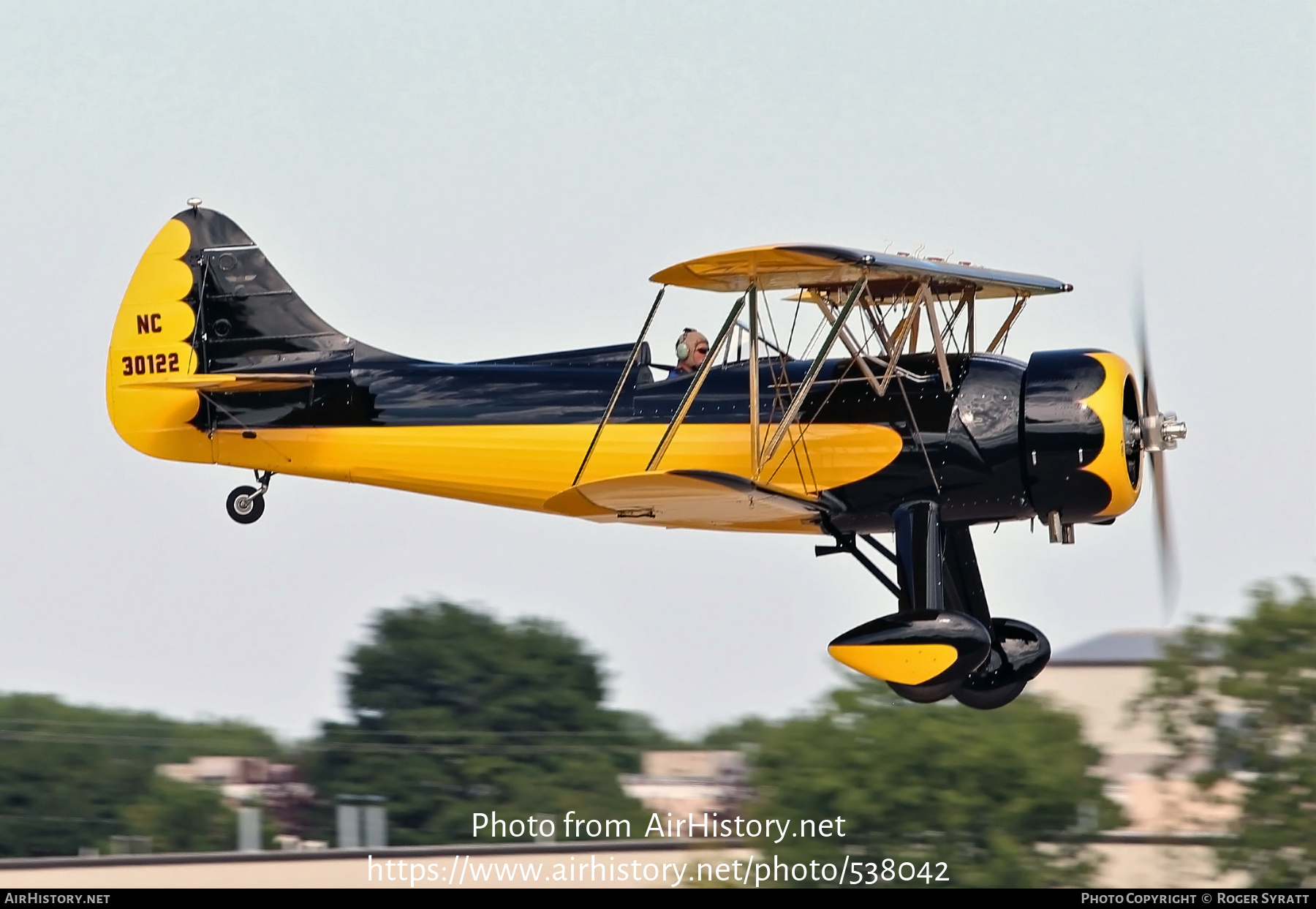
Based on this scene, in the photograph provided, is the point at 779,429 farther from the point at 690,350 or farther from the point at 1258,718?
the point at 1258,718

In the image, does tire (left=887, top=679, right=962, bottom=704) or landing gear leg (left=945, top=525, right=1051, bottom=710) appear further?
landing gear leg (left=945, top=525, right=1051, bottom=710)

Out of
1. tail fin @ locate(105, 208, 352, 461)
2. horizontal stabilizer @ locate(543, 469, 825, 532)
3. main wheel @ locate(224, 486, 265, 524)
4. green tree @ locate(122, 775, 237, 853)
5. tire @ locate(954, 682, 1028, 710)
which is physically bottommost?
green tree @ locate(122, 775, 237, 853)

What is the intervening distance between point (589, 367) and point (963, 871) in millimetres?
15519

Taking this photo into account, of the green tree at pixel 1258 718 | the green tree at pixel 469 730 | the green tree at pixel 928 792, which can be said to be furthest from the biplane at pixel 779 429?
the green tree at pixel 469 730

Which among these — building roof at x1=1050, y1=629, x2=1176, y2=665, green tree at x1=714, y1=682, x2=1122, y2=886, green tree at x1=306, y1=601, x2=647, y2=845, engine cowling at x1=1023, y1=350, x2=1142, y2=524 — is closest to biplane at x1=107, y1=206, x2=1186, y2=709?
engine cowling at x1=1023, y1=350, x2=1142, y2=524

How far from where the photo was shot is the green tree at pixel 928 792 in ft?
85.6

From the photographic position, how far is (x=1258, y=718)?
25172mm

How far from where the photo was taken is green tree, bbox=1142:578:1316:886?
77.9 feet

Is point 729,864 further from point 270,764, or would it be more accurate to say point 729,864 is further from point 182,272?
point 270,764

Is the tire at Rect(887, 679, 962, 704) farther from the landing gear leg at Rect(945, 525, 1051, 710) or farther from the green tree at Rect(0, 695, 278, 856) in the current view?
the green tree at Rect(0, 695, 278, 856)

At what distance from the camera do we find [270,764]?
134 feet

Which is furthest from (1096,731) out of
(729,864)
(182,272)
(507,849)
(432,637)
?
(182,272)

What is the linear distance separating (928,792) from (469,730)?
1669 centimetres

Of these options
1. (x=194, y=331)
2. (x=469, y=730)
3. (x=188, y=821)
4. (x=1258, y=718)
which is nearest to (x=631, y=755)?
(x=469, y=730)
